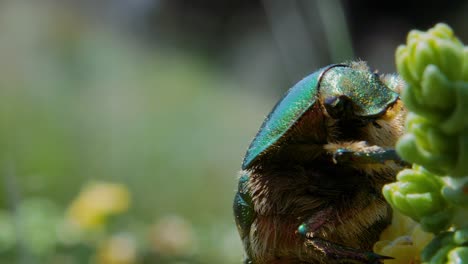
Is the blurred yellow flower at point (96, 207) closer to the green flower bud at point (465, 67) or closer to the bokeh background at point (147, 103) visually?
the bokeh background at point (147, 103)

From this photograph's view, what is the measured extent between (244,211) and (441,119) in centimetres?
53

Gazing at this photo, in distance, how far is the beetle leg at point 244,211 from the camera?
1.09 metres

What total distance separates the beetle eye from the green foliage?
0.32 m

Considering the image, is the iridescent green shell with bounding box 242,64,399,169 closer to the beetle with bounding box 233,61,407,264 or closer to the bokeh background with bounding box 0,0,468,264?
the beetle with bounding box 233,61,407,264

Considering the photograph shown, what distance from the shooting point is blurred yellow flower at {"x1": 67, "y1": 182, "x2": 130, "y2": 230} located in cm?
281

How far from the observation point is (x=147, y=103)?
26.3 feet

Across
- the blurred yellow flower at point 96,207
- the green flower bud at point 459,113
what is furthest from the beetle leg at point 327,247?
the blurred yellow flower at point 96,207

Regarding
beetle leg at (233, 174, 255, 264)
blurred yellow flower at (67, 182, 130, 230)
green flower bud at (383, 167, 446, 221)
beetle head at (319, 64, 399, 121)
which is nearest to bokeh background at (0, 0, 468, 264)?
blurred yellow flower at (67, 182, 130, 230)

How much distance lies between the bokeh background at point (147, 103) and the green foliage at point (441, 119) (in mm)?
1597

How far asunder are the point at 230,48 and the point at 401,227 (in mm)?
8987

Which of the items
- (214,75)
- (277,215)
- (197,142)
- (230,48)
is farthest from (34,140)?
(277,215)

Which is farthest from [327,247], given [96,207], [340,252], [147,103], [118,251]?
[147,103]

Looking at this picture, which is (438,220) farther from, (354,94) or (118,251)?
(118,251)

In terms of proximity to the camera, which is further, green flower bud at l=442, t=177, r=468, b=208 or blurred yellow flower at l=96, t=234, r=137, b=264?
blurred yellow flower at l=96, t=234, r=137, b=264
